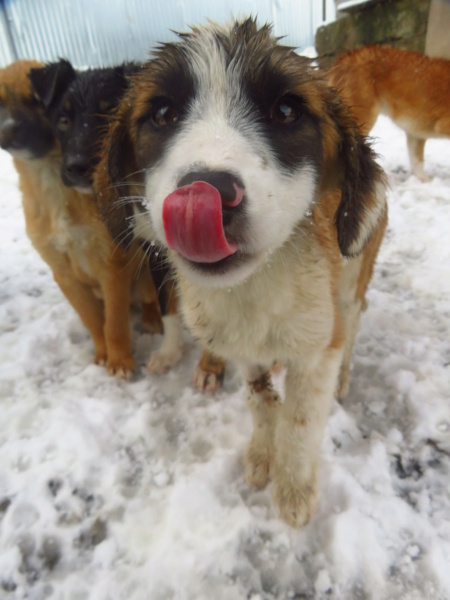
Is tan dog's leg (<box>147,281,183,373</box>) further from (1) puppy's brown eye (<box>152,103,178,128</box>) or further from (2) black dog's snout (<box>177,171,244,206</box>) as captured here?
(2) black dog's snout (<box>177,171,244,206</box>)

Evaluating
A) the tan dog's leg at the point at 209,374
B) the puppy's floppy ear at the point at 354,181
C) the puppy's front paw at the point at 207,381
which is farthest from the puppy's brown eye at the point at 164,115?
the puppy's front paw at the point at 207,381

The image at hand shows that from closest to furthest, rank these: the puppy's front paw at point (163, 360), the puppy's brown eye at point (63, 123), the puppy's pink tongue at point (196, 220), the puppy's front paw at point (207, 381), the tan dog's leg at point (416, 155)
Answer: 1. the puppy's pink tongue at point (196, 220)
2. the puppy's brown eye at point (63, 123)
3. the puppy's front paw at point (207, 381)
4. the puppy's front paw at point (163, 360)
5. the tan dog's leg at point (416, 155)

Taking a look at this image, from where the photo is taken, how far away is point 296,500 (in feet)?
5.44

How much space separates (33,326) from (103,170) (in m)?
1.70

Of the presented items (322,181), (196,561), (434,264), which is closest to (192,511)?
(196,561)

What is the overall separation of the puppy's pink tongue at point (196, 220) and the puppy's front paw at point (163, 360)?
1740 mm

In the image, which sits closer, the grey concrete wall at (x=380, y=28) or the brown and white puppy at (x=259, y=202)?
the brown and white puppy at (x=259, y=202)

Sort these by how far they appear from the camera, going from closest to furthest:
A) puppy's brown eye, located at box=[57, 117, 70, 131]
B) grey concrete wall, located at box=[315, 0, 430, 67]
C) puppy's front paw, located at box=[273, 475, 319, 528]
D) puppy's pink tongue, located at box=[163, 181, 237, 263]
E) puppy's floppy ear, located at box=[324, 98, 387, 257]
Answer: puppy's pink tongue, located at box=[163, 181, 237, 263]
puppy's floppy ear, located at box=[324, 98, 387, 257]
puppy's front paw, located at box=[273, 475, 319, 528]
puppy's brown eye, located at box=[57, 117, 70, 131]
grey concrete wall, located at box=[315, 0, 430, 67]

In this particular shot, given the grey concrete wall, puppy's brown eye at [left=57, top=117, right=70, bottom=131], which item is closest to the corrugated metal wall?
the grey concrete wall

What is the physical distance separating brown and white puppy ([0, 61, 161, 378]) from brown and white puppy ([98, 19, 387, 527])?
67 centimetres

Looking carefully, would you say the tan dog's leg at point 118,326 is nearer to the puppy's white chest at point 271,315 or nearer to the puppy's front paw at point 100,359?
the puppy's front paw at point 100,359

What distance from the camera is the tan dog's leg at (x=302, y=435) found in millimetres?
1596

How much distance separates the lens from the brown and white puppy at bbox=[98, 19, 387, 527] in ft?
3.51

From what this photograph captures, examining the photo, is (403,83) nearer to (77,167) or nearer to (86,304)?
(77,167)
